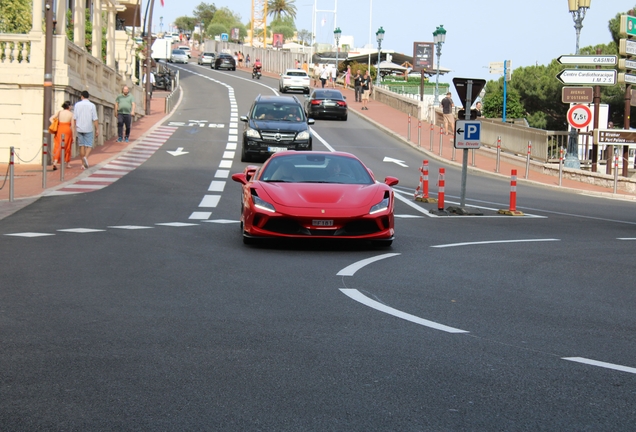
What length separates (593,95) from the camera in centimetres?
3070

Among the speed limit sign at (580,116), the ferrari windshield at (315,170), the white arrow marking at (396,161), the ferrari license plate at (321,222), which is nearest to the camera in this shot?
the ferrari license plate at (321,222)

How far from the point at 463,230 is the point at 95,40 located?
2385 centimetres

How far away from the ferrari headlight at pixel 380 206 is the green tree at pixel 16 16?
33.1 meters

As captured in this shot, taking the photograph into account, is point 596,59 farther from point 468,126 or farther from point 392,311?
point 392,311

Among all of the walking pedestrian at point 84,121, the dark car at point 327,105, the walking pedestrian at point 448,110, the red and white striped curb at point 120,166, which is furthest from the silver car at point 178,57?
the walking pedestrian at point 84,121

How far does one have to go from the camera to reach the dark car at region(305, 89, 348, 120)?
4816 centimetres

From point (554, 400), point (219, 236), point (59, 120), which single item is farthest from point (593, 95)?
point (554, 400)

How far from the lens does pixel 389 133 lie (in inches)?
1708

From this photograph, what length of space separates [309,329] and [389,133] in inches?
1449

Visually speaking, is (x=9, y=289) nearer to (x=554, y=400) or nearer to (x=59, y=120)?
(x=554, y=400)

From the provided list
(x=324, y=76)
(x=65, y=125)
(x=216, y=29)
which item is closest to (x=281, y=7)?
(x=216, y=29)

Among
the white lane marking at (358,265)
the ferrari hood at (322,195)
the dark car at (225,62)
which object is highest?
the dark car at (225,62)

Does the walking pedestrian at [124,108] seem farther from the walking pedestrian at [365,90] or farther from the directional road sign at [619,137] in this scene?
the walking pedestrian at [365,90]

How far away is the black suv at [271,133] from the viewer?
27500mm
